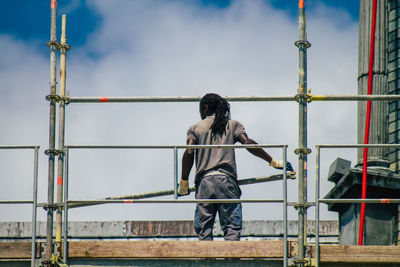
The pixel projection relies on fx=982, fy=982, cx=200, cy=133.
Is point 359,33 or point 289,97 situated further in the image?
point 359,33

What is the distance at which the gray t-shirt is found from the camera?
936 cm

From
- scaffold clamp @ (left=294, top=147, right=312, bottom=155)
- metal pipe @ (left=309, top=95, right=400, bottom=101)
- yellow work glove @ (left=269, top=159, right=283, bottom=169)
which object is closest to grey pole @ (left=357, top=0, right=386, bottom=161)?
metal pipe @ (left=309, top=95, right=400, bottom=101)

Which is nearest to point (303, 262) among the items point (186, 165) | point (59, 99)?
point (186, 165)

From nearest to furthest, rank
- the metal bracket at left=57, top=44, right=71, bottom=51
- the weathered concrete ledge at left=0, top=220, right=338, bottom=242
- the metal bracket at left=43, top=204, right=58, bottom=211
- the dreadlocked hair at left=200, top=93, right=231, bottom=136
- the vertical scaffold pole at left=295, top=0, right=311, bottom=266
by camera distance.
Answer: the vertical scaffold pole at left=295, top=0, right=311, bottom=266 → the metal bracket at left=43, top=204, right=58, bottom=211 → the dreadlocked hair at left=200, top=93, right=231, bottom=136 → the metal bracket at left=57, top=44, right=71, bottom=51 → the weathered concrete ledge at left=0, top=220, right=338, bottom=242

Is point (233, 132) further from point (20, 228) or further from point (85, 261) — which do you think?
point (20, 228)

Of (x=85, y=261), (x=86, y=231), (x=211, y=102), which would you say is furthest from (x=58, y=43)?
(x=86, y=231)

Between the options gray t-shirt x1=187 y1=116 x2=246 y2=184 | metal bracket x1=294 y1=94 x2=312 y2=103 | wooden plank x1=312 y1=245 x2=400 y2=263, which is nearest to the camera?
wooden plank x1=312 y1=245 x2=400 y2=263

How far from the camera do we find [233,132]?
31.1ft

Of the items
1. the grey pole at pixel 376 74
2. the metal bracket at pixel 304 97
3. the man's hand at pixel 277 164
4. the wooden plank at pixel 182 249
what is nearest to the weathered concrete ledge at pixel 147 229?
the grey pole at pixel 376 74

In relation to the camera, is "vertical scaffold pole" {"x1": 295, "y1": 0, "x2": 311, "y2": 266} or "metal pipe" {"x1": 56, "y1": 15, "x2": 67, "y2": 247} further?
"metal pipe" {"x1": 56, "y1": 15, "x2": 67, "y2": 247}

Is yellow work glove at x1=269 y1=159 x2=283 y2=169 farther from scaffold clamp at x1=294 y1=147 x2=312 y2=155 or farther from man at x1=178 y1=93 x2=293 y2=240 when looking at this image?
scaffold clamp at x1=294 y1=147 x2=312 y2=155

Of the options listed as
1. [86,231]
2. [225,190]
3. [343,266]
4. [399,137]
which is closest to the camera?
[343,266]

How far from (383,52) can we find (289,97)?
248 inches

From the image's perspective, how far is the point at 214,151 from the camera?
9.41 metres
